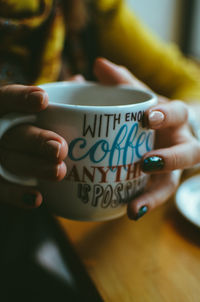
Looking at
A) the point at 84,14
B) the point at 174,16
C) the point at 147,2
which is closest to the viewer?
the point at 84,14

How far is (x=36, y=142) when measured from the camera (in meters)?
0.31

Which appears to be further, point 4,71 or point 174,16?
point 174,16

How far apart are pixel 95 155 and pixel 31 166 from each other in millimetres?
90

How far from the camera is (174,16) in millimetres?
1826

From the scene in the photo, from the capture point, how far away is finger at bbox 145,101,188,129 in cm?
32

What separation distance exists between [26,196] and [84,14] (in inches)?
32.3

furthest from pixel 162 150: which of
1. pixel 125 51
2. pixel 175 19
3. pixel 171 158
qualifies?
pixel 175 19

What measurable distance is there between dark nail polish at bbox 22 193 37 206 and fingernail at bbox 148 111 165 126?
0.17 metres

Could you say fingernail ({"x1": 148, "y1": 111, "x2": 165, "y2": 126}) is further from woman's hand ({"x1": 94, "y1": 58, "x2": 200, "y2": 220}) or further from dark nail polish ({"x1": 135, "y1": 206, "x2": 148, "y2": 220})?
dark nail polish ({"x1": 135, "y1": 206, "x2": 148, "y2": 220})

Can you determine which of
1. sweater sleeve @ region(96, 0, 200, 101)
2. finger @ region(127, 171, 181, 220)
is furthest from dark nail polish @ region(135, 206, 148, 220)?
sweater sleeve @ region(96, 0, 200, 101)

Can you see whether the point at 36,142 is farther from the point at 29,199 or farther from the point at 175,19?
the point at 175,19

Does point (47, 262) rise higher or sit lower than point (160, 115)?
lower

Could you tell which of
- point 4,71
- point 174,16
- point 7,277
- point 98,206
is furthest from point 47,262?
point 174,16

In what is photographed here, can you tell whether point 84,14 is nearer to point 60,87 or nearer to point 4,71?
point 4,71
